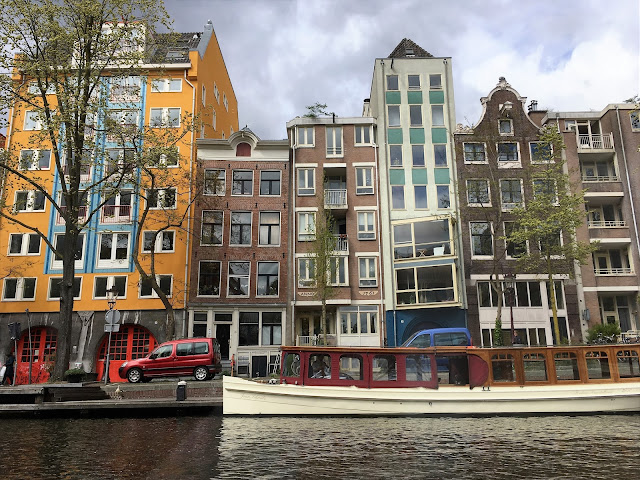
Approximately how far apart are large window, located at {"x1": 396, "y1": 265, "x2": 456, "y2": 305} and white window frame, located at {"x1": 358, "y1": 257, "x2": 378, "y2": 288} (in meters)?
1.47

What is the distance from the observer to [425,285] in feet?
108

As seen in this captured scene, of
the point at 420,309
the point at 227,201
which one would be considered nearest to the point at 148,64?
the point at 227,201

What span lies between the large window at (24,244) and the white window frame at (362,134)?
22.2 meters

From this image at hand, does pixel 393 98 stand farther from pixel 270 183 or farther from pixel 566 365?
pixel 566 365

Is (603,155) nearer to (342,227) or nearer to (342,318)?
(342,227)

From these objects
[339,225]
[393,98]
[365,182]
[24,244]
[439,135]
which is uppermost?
[393,98]

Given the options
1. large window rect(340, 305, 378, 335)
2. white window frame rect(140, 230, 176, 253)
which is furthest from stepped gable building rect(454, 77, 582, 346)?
white window frame rect(140, 230, 176, 253)

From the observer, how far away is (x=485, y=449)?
13.4m

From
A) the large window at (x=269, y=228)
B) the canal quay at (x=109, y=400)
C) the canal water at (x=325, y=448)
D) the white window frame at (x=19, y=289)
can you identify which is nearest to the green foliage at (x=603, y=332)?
the canal water at (x=325, y=448)

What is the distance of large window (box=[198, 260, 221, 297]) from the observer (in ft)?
109

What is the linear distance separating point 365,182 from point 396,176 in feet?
7.13

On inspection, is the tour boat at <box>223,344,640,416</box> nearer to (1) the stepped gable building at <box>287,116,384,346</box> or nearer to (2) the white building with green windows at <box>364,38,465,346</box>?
(1) the stepped gable building at <box>287,116,384,346</box>

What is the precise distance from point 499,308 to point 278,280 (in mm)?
13684

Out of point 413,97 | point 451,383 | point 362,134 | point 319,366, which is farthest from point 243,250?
point 451,383
